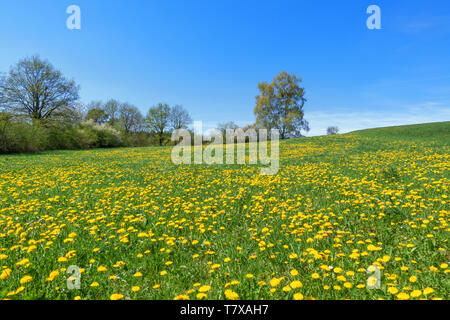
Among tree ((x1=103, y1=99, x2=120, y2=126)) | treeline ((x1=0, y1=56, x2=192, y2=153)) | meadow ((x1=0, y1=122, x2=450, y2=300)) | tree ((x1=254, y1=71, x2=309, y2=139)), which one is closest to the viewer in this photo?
meadow ((x1=0, y1=122, x2=450, y2=300))

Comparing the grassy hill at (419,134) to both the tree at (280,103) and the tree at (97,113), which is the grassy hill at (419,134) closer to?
the tree at (280,103)

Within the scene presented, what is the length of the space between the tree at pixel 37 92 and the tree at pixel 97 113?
23784mm

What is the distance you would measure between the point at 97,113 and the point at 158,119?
1488cm

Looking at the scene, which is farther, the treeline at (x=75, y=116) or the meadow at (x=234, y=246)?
the treeline at (x=75, y=116)

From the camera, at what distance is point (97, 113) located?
54.9m

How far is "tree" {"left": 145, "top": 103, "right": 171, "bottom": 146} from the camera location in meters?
55.3

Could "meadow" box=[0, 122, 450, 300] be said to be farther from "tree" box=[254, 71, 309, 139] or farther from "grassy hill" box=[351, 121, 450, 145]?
"tree" box=[254, 71, 309, 139]

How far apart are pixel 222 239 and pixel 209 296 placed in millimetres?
1249

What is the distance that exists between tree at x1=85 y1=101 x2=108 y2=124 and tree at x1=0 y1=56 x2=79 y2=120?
23.8m

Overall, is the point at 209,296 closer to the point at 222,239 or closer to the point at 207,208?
the point at 222,239

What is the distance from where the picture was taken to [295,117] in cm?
4244

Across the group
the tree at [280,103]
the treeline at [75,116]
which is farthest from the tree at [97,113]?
the tree at [280,103]

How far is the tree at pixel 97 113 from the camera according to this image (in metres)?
54.7

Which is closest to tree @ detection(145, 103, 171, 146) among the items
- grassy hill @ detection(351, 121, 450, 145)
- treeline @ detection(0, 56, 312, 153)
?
treeline @ detection(0, 56, 312, 153)
